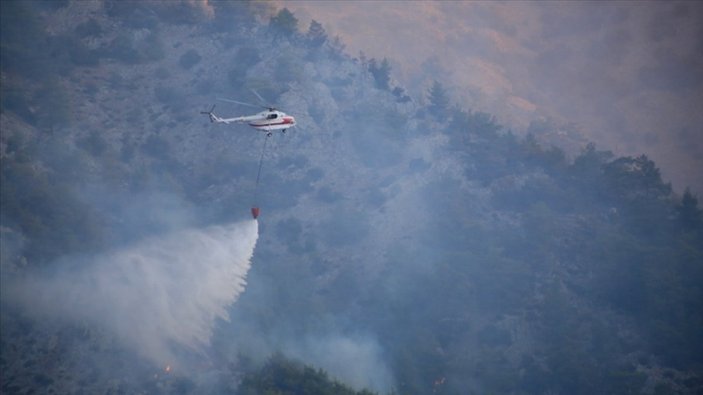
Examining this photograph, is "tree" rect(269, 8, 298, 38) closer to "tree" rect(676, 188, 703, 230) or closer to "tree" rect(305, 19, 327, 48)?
"tree" rect(305, 19, 327, 48)

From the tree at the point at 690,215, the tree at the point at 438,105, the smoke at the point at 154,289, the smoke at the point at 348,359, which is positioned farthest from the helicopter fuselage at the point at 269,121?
the tree at the point at 690,215

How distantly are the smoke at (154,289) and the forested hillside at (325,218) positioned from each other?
1396mm

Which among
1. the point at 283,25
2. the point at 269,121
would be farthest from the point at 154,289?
the point at 283,25

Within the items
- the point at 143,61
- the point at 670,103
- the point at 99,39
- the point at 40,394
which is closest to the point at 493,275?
the point at 40,394

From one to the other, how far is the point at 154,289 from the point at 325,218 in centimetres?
2781

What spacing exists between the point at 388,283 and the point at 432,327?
822 cm

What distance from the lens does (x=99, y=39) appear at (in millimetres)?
99562

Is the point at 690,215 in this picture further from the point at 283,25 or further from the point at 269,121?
the point at 283,25

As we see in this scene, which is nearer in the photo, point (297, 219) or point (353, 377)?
point (353, 377)

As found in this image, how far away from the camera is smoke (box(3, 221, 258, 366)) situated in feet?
200

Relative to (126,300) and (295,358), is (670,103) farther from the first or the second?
(126,300)

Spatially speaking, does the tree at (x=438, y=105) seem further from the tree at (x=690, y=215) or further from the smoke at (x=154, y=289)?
the smoke at (x=154, y=289)

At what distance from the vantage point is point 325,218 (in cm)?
8806

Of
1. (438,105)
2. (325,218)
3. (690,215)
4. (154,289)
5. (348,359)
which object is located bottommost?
(348,359)
